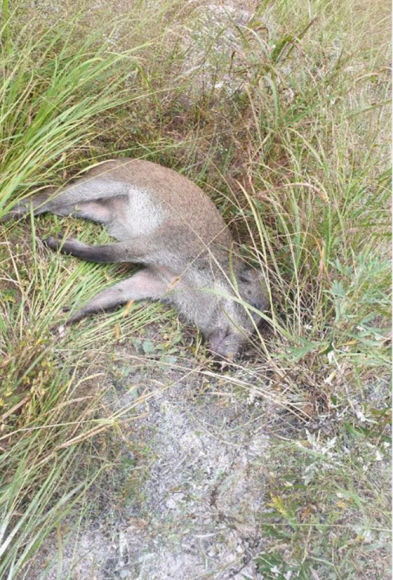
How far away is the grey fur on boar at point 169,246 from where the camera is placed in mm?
3953

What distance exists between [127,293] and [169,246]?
414mm

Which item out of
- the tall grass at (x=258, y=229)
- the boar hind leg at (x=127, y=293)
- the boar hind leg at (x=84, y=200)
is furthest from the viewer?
the boar hind leg at (x=84, y=200)

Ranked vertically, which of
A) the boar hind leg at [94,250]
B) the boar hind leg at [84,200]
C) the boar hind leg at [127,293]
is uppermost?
the boar hind leg at [84,200]

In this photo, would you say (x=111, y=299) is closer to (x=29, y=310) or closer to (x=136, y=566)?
(x=29, y=310)

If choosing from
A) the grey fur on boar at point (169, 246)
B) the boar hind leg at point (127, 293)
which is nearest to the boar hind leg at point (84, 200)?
the grey fur on boar at point (169, 246)

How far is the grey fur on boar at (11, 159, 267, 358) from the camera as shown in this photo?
3953 millimetres

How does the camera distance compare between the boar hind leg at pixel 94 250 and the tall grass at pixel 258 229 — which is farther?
the boar hind leg at pixel 94 250

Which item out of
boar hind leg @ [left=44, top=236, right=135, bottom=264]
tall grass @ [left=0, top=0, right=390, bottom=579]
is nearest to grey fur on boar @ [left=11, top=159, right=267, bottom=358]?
boar hind leg @ [left=44, top=236, right=135, bottom=264]

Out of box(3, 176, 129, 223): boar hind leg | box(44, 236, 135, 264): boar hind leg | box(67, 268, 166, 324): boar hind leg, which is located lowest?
box(67, 268, 166, 324): boar hind leg

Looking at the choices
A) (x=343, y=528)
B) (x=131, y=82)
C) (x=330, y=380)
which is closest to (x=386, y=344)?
(x=330, y=380)

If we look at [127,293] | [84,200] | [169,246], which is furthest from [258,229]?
[84,200]

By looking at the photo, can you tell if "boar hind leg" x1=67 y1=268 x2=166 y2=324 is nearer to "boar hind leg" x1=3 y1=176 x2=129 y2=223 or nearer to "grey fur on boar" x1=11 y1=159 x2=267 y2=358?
"grey fur on boar" x1=11 y1=159 x2=267 y2=358

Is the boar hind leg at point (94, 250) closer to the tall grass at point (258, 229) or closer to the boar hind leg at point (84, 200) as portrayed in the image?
the tall grass at point (258, 229)

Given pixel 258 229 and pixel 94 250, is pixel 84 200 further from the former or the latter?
pixel 258 229
